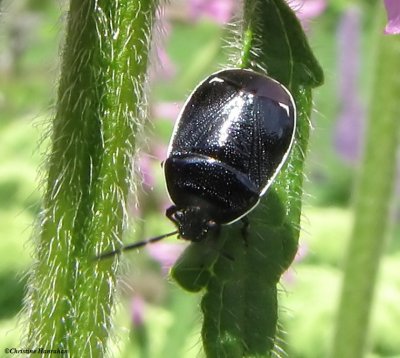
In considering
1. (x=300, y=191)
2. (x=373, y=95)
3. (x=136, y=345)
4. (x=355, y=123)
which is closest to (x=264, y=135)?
(x=300, y=191)

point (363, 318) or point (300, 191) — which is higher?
point (300, 191)

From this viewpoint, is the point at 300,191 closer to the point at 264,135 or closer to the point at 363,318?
the point at 264,135

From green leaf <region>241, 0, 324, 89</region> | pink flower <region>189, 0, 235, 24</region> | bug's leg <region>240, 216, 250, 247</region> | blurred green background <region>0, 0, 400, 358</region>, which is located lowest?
blurred green background <region>0, 0, 400, 358</region>

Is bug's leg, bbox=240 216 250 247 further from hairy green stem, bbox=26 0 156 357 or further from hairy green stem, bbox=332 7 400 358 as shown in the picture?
hairy green stem, bbox=332 7 400 358

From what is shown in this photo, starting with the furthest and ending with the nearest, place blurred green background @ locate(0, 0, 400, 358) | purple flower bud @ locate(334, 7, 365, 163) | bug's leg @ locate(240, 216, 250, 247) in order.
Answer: purple flower bud @ locate(334, 7, 365, 163), blurred green background @ locate(0, 0, 400, 358), bug's leg @ locate(240, 216, 250, 247)

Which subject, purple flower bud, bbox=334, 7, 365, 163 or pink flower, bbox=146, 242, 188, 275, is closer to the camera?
pink flower, bbox=146, 242, 188, 275

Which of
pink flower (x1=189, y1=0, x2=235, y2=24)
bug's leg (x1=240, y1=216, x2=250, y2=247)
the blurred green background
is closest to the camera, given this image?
bug's leg (x1=240, y1=216, x2=250, y2=247)

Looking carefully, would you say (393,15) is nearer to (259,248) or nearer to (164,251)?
(259,248)

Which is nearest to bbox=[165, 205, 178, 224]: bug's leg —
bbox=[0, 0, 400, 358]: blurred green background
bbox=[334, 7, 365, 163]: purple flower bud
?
bbox=[0, 0, 400, 358]: blurred green background

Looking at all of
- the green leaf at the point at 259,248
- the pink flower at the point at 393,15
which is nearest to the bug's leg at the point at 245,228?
the green leaf at the point at 259,248
